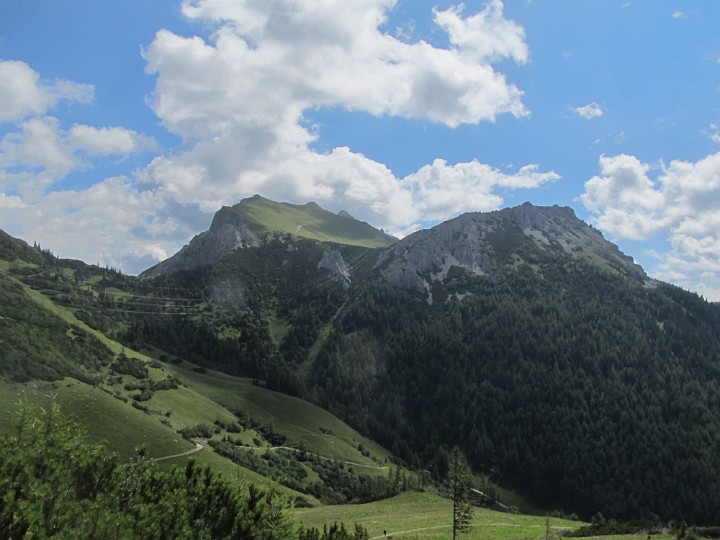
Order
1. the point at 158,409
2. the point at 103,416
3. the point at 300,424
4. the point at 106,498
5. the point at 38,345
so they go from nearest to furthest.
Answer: the point at 106,498, the point at 103,416, the point at 38,345, the point at 158,409, the point at 300,424

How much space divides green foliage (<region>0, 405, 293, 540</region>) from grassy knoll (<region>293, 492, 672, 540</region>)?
1771 centimetres

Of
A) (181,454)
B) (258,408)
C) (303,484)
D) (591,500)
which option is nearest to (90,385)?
(181,454)

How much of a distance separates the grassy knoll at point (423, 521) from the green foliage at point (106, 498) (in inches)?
697

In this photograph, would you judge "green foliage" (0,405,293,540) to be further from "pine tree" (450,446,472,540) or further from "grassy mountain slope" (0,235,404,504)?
"grassy mountain slope" (0,235,404,504)

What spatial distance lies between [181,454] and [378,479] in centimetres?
6345

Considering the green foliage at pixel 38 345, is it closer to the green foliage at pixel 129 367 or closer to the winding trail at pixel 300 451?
the green foliage at pixel 129 367

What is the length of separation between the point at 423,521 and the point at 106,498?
42751mm

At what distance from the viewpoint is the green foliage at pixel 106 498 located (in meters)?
26.3

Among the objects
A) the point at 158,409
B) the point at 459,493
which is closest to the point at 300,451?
the point at 158,409

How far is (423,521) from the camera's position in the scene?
6231 centimetres

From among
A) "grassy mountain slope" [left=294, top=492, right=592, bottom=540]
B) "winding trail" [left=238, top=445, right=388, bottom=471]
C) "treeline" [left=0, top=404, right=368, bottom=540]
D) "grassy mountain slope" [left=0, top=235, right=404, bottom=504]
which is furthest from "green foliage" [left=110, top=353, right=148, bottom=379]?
"treeline" [left=0, top=404, right=368, bottom=540]

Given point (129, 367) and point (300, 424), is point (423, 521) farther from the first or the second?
point (129, 367)

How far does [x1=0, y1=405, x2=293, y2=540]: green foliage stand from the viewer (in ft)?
86.2

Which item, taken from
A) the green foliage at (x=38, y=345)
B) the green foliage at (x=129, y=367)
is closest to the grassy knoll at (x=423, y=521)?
the green foliage at (x=38, y=345)
